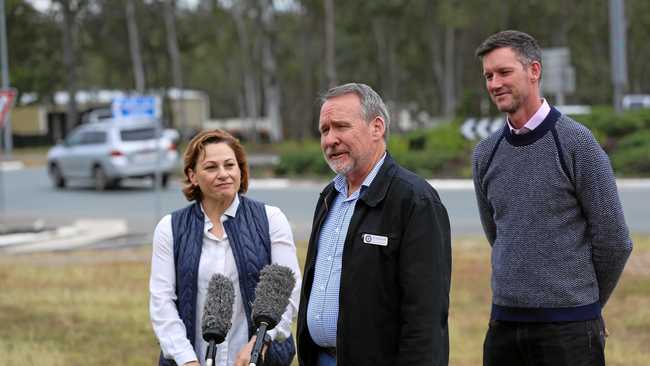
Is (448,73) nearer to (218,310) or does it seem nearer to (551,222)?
(551,222)

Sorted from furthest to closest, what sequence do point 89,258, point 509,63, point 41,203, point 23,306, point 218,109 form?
1. point 218,109
2. point 41,203
3. point 89,258
4. point 23,306
5. point 509,63

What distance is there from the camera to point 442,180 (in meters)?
29.8

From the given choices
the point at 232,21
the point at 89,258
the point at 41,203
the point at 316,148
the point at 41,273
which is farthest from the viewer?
the point at 232,21

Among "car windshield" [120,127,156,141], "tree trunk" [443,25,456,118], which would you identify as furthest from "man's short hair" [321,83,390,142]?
"tree trunk" [443,25,456,118]

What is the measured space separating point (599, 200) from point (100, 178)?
27.5 m

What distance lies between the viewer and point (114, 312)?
36.4 feet

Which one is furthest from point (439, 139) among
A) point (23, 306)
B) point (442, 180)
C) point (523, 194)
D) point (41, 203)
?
point (523, 194)

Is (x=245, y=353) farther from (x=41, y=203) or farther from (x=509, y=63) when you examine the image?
(x=41, y=203)

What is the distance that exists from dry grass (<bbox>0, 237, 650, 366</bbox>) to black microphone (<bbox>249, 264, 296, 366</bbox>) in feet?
15.2

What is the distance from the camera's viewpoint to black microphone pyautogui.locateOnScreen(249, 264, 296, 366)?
13.4ft

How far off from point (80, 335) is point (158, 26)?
5860cm

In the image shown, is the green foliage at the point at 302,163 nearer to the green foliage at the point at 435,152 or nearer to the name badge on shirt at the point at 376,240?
the green foliage at the point at 435,152

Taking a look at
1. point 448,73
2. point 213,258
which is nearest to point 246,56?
point 448,73

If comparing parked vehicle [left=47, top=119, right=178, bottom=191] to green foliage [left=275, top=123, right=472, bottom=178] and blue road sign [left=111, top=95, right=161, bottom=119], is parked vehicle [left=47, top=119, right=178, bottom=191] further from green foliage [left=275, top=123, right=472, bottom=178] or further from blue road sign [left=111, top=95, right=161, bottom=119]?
blue road sign [left=111, top=95, right=161, bottom=119]
